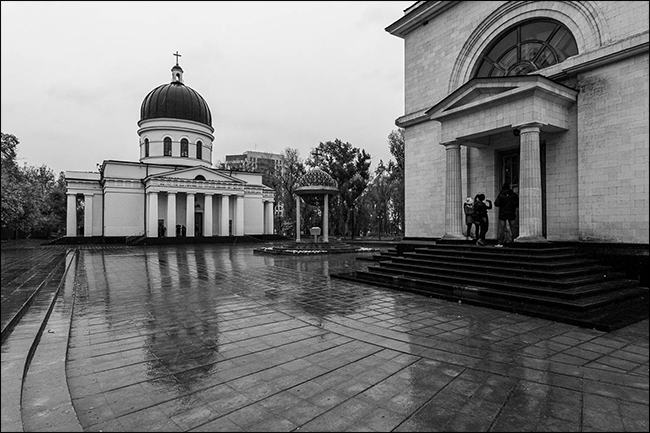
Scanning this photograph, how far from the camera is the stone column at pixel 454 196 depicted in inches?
446

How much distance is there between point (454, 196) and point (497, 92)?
10.4 ft

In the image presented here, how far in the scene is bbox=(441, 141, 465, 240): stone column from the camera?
11.3 metres

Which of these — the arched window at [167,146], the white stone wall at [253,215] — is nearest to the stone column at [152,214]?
the arched window at [167,146]

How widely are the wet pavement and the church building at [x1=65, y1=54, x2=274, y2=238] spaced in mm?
32011

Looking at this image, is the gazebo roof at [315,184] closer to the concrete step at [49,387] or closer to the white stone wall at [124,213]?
the concrete step at [49,387]

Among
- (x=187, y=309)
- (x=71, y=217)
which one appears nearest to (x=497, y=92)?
(x=187, y=309)

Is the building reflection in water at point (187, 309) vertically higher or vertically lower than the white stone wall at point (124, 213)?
lower

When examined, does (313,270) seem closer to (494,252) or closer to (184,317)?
(494,252)

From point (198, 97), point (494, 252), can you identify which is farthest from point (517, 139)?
point (198, 97)

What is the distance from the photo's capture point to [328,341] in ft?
16.3

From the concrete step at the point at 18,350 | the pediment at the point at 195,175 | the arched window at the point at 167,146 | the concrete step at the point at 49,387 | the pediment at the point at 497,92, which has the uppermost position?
the arched window at the point at 167,146

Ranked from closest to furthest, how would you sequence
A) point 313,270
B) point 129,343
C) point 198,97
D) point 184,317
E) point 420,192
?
point 129,343, point 184,317, point 313,270, point 420,192, point 198,97

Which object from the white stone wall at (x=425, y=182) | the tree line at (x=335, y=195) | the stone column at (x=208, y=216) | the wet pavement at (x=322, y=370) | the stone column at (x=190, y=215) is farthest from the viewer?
the stone column at (x=208, y=216)

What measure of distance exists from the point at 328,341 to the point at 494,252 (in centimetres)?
562
